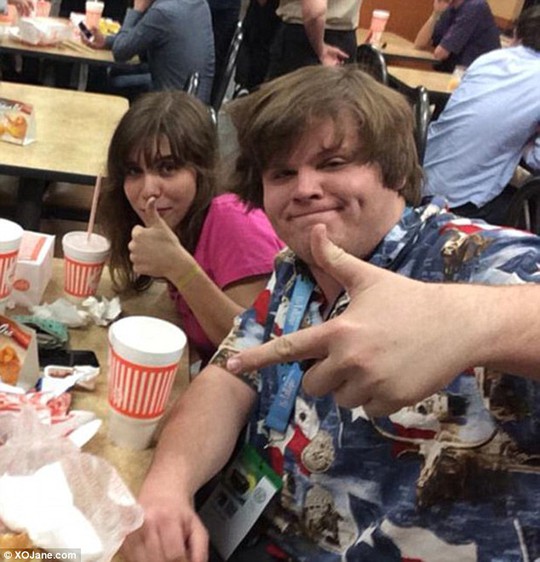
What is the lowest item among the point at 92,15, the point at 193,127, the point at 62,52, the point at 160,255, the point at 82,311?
the point at 62,52

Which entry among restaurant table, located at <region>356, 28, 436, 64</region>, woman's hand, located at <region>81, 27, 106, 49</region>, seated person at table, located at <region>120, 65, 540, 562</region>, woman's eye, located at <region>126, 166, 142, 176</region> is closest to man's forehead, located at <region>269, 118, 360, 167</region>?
seated person at table, located at <region>120, 65, 540, 562</region>

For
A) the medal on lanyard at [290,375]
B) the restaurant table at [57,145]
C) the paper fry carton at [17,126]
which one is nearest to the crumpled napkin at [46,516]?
the medal on lanyard at [290,375]

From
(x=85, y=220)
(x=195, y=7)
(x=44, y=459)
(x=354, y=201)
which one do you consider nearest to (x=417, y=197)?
(x=354, y=201)

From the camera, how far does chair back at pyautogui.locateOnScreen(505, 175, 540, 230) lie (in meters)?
2.10

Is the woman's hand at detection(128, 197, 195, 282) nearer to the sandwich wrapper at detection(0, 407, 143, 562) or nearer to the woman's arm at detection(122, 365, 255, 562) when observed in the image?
the woman's arm at detection(122, 365, 255, 562)

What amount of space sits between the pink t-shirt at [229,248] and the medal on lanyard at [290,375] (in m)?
0.28

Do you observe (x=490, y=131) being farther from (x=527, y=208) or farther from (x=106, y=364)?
(x=106, y=364)

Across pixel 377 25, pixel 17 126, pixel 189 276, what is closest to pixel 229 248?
pixel 189 276

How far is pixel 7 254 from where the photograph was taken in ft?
3.98

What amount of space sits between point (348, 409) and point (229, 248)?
587 millimetres

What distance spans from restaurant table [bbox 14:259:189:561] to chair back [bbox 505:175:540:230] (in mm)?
1092

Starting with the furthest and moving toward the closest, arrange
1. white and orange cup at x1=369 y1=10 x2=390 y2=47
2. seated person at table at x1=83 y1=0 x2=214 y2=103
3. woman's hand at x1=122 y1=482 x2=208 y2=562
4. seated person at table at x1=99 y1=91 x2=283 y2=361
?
white and orange cup at x1=369 y1=10 x2=390 y2=47
seated person at table at x1=83 y1=0 x2=214 y2=103
seated person at table at x1=99 y1=91 x2=283 y2=361
woman's hand at x1=122 y1=482 x2=208 y2=562

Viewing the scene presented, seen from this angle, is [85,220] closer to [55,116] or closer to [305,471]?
[55,116]

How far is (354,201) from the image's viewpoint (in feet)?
3.57
